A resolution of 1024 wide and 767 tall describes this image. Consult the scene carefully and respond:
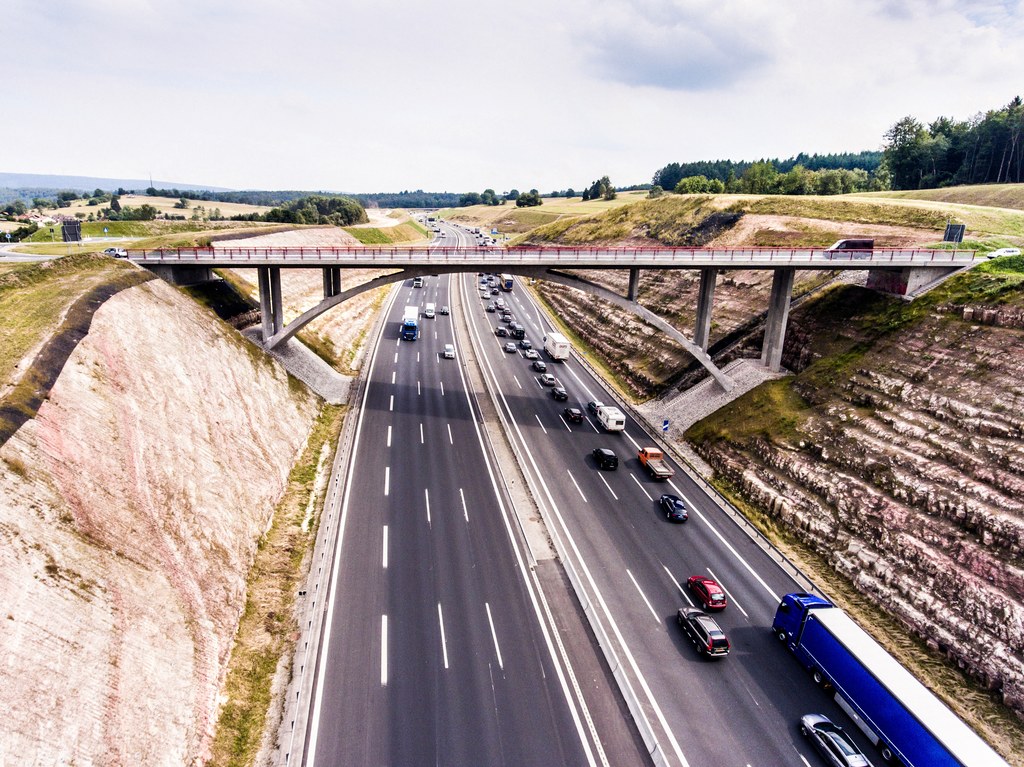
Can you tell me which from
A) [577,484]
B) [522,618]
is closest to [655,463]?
[577,484]

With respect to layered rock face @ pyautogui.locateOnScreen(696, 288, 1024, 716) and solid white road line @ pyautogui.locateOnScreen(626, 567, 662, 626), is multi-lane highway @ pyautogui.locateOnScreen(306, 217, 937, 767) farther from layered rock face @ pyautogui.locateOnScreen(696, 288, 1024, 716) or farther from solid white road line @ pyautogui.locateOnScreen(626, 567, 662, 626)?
layered rock face @ pyautogui.locateOnScreen(696, 288, 1024, 716)

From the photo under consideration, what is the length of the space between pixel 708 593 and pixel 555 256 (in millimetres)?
31509

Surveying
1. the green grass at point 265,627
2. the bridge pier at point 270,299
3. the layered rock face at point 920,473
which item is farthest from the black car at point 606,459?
the bridge pier at point 270,299

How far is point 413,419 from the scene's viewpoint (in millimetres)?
50094

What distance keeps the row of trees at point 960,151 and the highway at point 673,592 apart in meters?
111

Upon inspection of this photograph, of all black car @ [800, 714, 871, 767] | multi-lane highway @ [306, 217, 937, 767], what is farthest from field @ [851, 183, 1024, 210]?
black car @ [800, 714, 871, 767]

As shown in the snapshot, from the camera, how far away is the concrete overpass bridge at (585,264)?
4669 cm

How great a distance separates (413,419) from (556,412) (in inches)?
544

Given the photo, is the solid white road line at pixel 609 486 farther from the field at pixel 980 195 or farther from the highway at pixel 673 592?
the field at pixel 980 195

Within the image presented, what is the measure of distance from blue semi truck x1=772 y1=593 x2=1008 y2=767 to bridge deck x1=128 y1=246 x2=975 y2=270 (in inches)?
1199

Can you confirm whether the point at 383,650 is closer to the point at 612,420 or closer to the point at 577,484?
the point at 577,484

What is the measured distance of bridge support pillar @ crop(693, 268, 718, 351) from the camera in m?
50.6

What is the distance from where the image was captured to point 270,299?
2005 inches

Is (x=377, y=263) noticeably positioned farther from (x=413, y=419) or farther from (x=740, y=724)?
(x=740, y=724)
